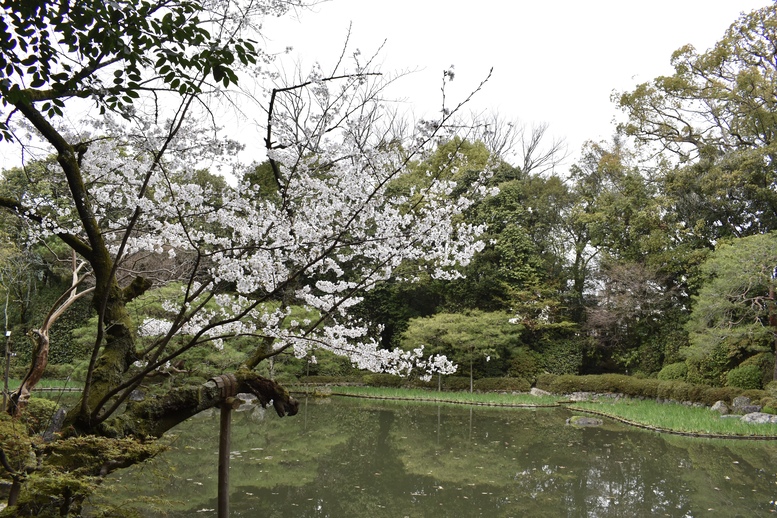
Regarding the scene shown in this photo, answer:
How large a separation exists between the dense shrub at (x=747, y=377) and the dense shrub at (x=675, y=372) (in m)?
1.68

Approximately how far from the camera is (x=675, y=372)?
1375 centimetres

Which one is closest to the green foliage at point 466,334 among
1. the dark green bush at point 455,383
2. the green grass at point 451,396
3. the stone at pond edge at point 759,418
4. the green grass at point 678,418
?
the dark green bush at point 455,383

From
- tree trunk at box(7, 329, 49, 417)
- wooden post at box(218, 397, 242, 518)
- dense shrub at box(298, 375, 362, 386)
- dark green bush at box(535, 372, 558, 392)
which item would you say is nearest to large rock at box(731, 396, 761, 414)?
dark green bush at box(535, 372, 558, 392)

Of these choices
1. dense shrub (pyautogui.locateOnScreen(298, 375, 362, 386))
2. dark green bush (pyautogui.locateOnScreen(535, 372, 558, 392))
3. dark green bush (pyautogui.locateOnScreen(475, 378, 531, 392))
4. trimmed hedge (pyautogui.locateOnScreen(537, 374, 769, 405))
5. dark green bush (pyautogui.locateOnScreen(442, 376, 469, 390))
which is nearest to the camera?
trimmed hedge (pyautogui.locateOnScreen(537, 374, 769, 405))

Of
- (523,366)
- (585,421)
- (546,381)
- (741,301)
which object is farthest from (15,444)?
(523,366)

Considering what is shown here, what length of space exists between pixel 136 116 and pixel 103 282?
0.78m

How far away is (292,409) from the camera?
273 centimetres

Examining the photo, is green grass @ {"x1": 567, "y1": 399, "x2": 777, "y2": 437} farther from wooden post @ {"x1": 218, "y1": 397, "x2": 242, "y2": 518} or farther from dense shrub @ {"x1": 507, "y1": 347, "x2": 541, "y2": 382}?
wooden post @ {"x1": 218, "y1": 397, "x2": 242, "y2": 518}

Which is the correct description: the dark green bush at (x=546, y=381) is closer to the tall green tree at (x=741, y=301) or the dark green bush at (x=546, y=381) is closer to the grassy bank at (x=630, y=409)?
the grassy bank at (x=630, y=409)

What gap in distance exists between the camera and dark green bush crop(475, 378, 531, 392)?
597 inches

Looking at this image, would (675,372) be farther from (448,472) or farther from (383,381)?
(448,472)

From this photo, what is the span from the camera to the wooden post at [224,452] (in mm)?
2566

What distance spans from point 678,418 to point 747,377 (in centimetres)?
303

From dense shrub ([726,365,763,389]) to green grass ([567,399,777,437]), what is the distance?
3.62 ft
